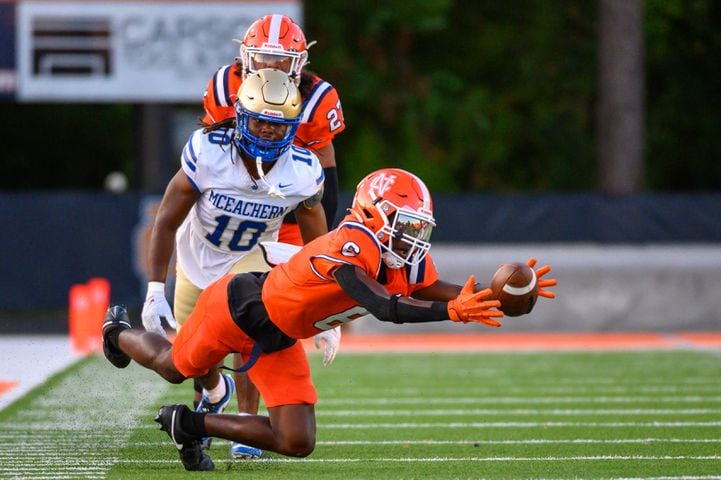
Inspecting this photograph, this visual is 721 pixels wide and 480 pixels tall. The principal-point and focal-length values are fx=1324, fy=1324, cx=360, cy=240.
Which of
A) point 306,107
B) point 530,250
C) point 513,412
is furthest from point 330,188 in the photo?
point 530,250

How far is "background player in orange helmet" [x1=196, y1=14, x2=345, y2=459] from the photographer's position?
19.1ft

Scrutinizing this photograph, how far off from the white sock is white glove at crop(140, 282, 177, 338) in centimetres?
37

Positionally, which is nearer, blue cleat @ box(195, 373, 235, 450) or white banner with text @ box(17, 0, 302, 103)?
blue cleat @ box(195, 373, 235, 450)

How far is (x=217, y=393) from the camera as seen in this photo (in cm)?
588

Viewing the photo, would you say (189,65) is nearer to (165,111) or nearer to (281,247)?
(165,111)

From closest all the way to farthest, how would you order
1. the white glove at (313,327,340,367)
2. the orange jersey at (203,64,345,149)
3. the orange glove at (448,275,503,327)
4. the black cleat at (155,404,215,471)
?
the orange glove at (448,275,503,327) → the black cleat at (155,404,215,471) → the white glove at (313,327,340,367) → the orange jersey at (203,64,345,149)

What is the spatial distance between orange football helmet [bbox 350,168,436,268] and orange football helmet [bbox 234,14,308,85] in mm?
1018

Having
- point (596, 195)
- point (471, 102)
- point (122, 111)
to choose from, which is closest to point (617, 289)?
point (596, 195)

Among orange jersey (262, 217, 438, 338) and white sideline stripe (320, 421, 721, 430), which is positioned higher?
orange jersey (262, 217, 438, 338)

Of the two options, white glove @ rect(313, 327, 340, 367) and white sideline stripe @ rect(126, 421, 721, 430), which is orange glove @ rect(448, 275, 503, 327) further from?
white sideline stripe @ rect(126, 421, 721, 430)

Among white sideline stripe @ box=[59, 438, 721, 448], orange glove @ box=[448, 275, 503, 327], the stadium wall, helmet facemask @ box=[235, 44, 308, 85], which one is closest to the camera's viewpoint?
orange glove @ box=[448, 275, 503, 327]

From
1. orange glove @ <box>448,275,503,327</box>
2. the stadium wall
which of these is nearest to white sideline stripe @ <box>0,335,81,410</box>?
the stadium wall

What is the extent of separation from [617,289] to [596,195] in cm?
202

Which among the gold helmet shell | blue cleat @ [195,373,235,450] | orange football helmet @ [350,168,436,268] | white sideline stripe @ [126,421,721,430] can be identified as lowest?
white sideline stripe @ [126,421,721,430]
